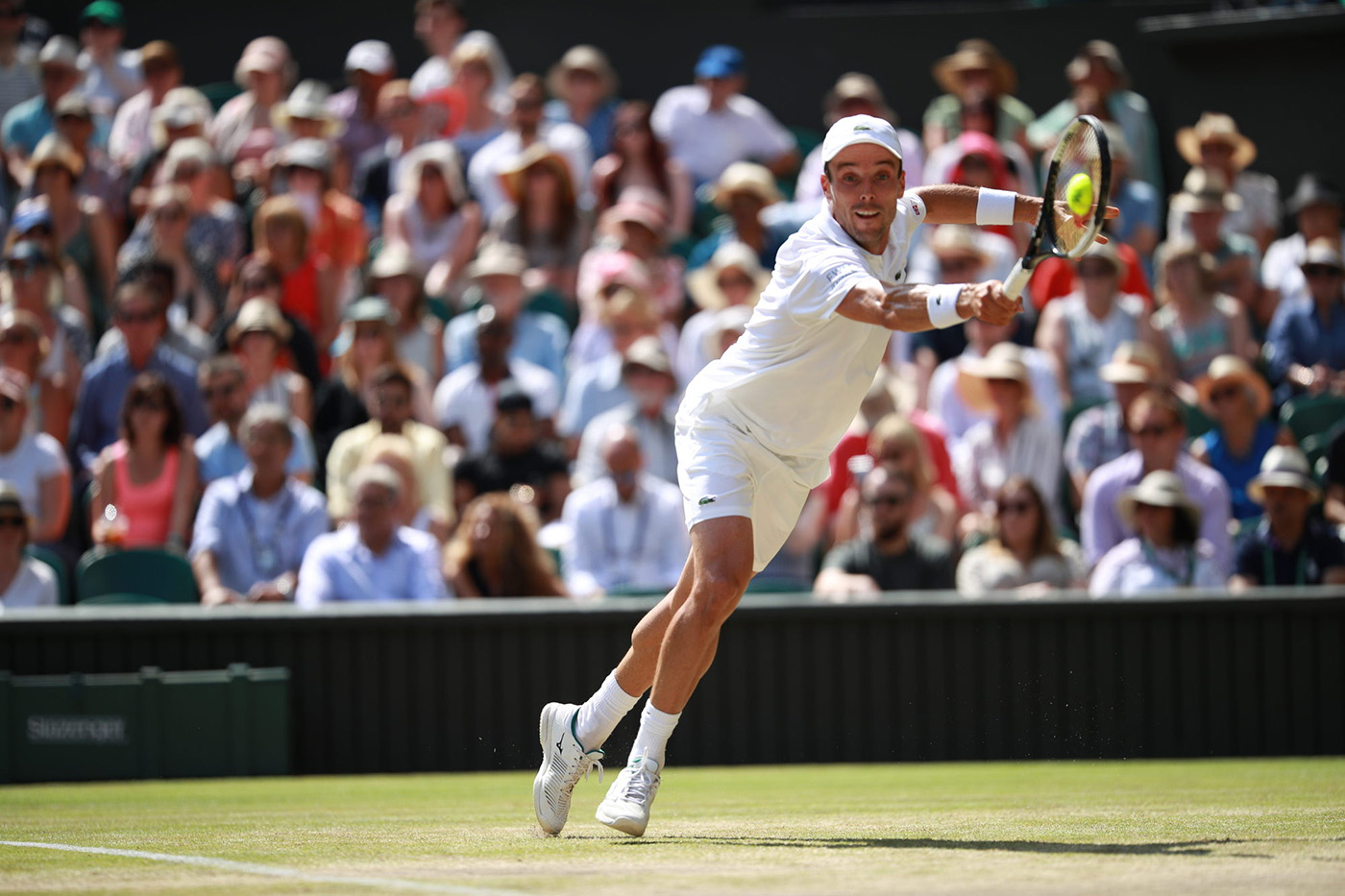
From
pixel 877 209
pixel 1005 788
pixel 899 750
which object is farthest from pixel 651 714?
pixel 899 750

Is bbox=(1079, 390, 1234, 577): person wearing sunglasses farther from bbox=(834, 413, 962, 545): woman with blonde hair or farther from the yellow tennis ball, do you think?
the yellow tennis ball

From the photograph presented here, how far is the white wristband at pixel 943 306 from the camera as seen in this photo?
4668 millimetres

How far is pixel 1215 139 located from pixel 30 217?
25.4 feet

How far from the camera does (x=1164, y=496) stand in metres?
8.93

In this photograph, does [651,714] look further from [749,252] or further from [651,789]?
[749,252]

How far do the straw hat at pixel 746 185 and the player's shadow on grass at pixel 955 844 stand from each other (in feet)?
23.2

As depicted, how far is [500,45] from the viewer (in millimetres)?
15398

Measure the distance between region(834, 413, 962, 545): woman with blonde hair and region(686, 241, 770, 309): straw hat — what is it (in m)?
1.46

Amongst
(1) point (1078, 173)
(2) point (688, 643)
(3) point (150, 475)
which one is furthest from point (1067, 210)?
(3) point (150, 475)

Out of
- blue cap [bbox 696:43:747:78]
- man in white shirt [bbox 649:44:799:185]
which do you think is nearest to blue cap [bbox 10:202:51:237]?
man in white shirt [bbox 649:44:799:185]

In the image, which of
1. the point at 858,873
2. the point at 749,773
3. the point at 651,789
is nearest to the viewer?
the point at 858,873

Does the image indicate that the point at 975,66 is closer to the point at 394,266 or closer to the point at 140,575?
the point at 394,266

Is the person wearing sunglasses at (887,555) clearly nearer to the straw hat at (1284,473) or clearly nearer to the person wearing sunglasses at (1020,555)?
the person wearing sunglasses at (1020,555)

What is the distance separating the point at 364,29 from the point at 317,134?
128 inches
